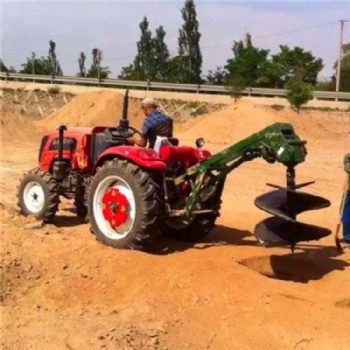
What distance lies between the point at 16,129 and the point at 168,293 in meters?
17.0

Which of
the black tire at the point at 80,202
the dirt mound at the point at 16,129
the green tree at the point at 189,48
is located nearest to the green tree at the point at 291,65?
the green tree at the point at 189,48

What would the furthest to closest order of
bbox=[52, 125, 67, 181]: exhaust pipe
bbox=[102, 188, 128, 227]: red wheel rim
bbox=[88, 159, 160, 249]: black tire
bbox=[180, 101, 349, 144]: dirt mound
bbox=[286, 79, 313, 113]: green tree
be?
bbox=[286, 79, 313, 113]: green tree < bbox=[180, 101, 349, 144]: dirt mound < bbox=[52, 125, 67, 181]: exhaust pipe < bbox=[102, 188, 128, 227]: red wheel rim < bbox=[88, 159, 160, 249]: black tire

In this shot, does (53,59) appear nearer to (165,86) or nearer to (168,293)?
(165,86)

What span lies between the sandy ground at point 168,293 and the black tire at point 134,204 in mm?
195

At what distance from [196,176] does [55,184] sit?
2.16 m

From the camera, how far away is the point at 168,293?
5.63 metres

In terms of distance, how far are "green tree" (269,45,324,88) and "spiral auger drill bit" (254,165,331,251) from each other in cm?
3739

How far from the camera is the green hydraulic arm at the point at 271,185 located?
6352 mm

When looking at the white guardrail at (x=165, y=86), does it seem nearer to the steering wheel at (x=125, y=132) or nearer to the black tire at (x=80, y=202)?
the black tire at (x=80, y=202)

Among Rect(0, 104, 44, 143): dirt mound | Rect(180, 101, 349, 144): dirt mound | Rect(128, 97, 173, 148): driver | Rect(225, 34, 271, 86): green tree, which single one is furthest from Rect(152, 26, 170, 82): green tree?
Rect(128, 97, 173, 148): driver

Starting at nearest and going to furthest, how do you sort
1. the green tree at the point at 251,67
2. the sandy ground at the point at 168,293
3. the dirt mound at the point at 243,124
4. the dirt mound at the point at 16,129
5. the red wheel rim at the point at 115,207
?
the sandy ground at the point at 168,293
the red wheel rim at the point at 115,207
the dirt mound at the point at 16,129
the dirt mound at the point at 243,124
the green tree at the point at 251,67

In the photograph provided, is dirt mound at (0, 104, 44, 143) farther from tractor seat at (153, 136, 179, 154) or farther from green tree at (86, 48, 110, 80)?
green tree at (86, 48, 110, 80)

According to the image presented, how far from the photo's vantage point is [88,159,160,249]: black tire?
6680 millimetres

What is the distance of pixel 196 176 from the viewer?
281 inches
